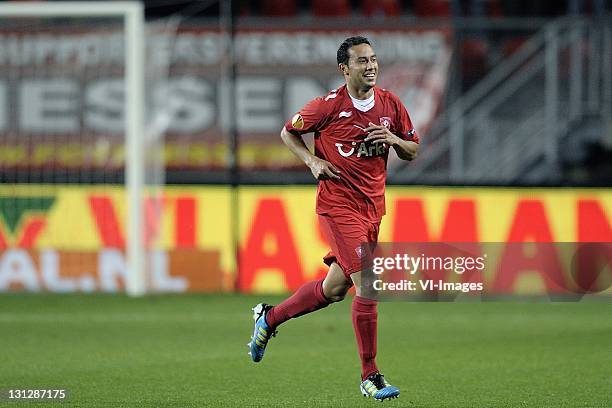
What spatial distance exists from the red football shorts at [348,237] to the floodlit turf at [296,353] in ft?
2.27

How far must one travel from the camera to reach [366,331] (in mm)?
6441

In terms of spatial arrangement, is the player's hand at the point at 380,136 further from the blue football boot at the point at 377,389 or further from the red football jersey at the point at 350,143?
the blue football boot at the point at 377,389

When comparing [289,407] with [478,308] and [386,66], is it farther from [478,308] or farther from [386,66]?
[386,66]

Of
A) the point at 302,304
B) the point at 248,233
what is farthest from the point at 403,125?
the point at 248,233

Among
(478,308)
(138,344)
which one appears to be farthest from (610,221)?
(138,344)

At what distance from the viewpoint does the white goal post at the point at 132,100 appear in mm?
12266

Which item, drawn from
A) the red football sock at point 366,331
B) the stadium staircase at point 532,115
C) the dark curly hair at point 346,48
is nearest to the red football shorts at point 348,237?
the red football sock at point 366,331

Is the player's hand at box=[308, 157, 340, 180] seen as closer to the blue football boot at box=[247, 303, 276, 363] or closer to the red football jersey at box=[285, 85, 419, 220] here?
the red football jersey at box=[285, 85, 419, 220]

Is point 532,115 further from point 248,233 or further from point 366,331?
point 366,331

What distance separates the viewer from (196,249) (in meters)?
12.8

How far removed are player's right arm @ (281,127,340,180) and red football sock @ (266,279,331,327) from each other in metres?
0.60

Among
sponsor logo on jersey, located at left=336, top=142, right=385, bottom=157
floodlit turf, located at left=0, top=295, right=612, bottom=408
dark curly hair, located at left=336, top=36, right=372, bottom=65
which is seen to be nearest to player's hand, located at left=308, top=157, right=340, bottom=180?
sponsor logo on jersey, located at left=336, top=142, right=385, bottom=157

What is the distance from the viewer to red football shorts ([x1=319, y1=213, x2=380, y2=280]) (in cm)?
650

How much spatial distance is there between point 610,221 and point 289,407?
6793mm
